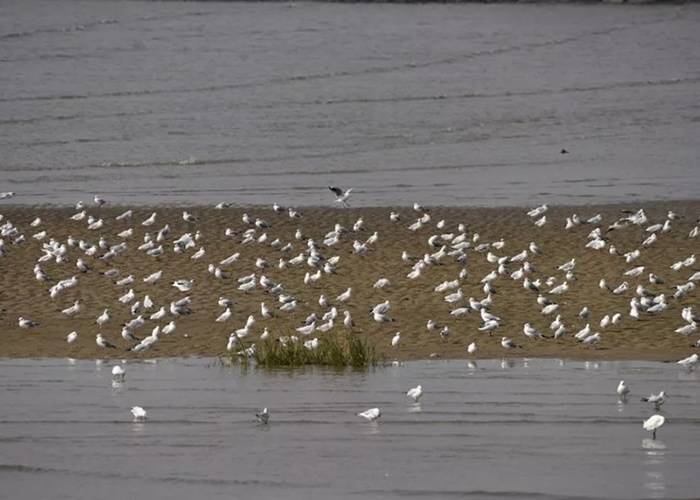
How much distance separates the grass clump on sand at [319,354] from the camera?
1526cm

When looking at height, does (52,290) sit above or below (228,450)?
above

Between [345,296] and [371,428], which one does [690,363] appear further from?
[345,296]

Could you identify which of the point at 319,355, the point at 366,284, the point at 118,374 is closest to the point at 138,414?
the point at 118,374

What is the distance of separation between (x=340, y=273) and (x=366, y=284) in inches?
26.5

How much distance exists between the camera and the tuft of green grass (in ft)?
50.0

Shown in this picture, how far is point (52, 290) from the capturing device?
59.6ft

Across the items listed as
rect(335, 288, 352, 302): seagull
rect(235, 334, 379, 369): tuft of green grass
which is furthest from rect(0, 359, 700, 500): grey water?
rect(335, 288, 352, 302): seagull

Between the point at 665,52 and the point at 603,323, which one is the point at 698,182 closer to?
the point at 603,323

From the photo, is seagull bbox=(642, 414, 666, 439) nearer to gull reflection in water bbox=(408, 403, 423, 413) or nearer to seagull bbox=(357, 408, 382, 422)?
gull reflection in water bbox=(408, 403, 423, 413)

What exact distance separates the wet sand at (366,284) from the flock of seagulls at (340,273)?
0.04 m

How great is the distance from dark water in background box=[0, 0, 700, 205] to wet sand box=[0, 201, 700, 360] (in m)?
3.04

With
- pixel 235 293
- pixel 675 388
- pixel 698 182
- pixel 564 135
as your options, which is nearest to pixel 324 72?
pixel 564 135

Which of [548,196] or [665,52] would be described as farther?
[665,52]

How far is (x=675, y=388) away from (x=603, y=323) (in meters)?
2.51
